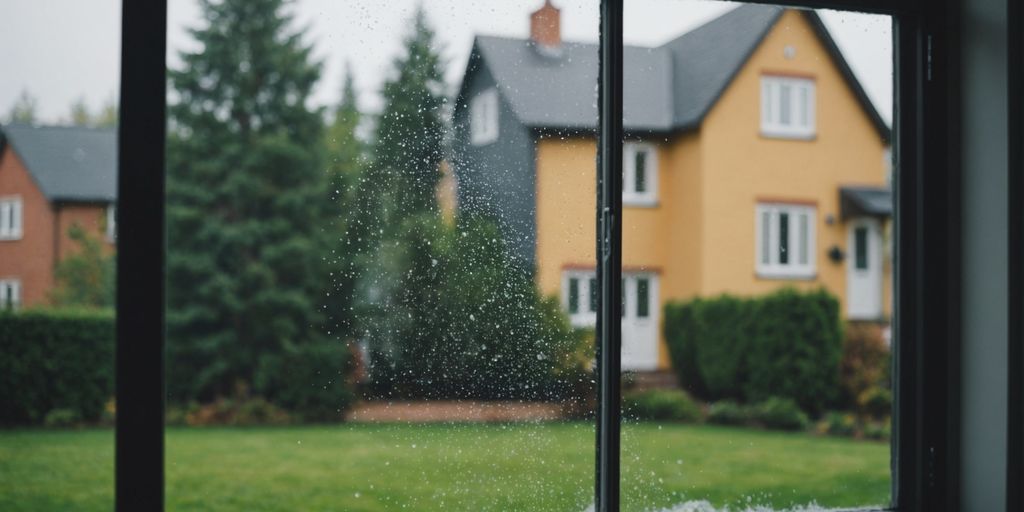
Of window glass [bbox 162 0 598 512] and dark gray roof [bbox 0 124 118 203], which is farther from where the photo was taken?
dark gray roof [bbox 0 124 118 203]

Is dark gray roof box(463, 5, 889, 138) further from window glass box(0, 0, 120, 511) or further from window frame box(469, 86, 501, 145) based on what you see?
window glass box(0, 0, 120, 511)

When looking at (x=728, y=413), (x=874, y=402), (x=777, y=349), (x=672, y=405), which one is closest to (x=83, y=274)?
(x=672, y=405)

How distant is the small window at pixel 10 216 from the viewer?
23.0 feet

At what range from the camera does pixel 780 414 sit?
8.38 meters

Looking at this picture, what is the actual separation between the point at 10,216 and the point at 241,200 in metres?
2.92

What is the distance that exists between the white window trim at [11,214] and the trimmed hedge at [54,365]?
683 mm

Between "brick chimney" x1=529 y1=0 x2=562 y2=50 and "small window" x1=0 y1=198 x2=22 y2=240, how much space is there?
5.75 m

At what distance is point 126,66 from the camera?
68.2 inches

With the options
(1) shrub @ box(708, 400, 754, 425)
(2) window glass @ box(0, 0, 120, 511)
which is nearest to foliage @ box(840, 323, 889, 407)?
(1) shrub @ box(708, 400, 754, 425)

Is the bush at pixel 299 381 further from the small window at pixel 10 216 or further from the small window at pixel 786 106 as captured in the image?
the small window at pixel 786 106

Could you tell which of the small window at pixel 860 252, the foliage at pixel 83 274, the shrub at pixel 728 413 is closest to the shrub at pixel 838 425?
the shrub at pixel 728 413

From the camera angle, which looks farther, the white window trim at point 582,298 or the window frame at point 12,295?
the window frame at point 12,295

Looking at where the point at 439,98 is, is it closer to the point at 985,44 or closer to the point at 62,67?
the point at 985,44

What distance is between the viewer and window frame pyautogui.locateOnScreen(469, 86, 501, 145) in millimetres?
2498
